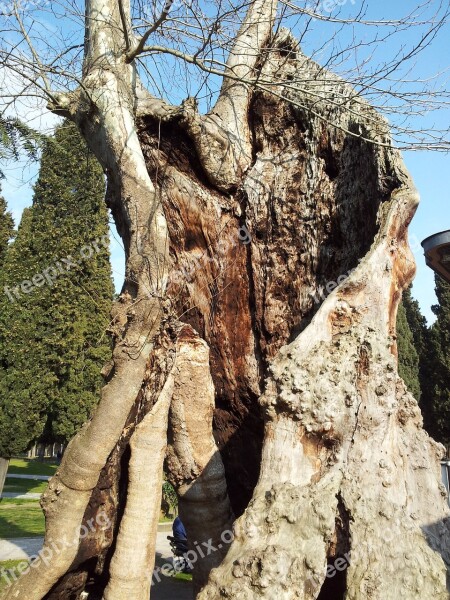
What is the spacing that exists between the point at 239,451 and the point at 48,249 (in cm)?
1550

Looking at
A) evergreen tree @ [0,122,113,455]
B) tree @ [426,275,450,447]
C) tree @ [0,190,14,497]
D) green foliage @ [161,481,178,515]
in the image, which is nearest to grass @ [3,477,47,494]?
evergreen tree @ [0,122,113,455]

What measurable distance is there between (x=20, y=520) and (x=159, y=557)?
211 inches

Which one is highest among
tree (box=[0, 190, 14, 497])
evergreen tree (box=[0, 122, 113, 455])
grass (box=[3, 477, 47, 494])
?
tree (box=[0, 190, 14, 497])

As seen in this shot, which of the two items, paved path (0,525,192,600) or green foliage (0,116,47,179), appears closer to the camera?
green foliage (0,116,47,179)

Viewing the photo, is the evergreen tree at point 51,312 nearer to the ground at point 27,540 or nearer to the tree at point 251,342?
the ground at point 27,540

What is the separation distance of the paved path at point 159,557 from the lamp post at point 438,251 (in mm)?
5148

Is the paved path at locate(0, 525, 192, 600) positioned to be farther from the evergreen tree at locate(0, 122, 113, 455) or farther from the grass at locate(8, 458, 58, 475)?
the grass at locate(8, 458, 58, 475)

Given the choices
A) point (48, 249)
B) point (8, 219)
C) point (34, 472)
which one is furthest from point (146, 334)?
point (34, 472)

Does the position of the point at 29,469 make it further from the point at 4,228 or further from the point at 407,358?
the point at 407,358

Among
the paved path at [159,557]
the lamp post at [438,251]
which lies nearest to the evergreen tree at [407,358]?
the paved path at [159,557]

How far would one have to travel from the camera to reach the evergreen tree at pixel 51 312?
16172 mm

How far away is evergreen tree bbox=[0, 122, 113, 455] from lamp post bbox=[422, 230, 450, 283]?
11672mm

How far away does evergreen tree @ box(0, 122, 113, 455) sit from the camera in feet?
53.1

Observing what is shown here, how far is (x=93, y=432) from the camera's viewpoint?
304 centimetres
